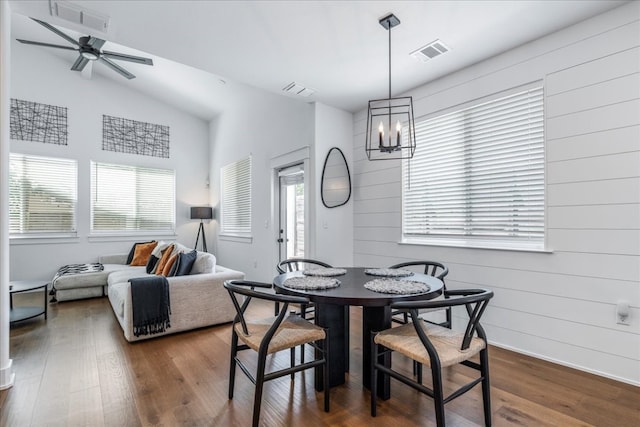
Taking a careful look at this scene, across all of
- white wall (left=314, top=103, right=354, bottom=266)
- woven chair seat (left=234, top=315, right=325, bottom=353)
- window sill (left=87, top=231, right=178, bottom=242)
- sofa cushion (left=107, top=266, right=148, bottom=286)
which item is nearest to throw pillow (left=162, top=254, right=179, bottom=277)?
sofa cushion (left=107, top=266, right=148, bottom=286)

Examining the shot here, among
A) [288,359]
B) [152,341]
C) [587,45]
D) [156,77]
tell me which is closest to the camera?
[587,45]

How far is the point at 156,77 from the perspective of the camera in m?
5.58

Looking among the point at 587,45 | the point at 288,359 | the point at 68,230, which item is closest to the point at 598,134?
the point at 587,45

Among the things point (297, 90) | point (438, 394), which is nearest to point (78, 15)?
Result: point (297, 90)

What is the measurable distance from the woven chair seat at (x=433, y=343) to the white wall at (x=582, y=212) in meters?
1.20

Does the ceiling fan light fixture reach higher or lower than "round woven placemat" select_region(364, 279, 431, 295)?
A: higher

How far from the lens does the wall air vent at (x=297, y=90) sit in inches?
139

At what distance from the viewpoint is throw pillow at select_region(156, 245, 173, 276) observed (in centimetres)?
399

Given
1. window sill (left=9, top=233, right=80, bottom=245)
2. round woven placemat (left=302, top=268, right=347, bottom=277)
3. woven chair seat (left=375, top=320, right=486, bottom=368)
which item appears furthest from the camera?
window sill (left=9, top=233, right=80, bottom=245)

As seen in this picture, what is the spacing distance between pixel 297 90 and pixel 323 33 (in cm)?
114

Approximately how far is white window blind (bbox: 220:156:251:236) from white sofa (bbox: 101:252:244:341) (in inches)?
75.5

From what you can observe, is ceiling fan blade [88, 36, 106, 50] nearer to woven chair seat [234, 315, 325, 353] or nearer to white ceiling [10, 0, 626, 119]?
white ceiling [10, 0, 626, 119]

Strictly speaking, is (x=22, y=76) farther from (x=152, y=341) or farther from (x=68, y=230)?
(x=152, y=341)

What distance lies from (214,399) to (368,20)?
2.90 meters
